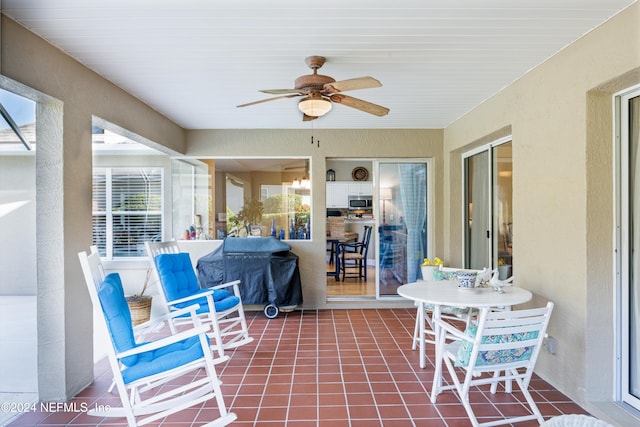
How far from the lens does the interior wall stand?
493cm

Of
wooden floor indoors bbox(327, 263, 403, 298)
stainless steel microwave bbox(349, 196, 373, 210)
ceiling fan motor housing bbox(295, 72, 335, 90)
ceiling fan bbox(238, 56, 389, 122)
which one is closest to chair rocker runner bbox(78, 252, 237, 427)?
ceiling fan bbox(238, 56, 389, 122)

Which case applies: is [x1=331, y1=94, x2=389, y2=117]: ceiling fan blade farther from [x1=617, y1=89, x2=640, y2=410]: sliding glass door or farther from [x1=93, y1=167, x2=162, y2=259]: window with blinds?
[x1=93, y1=167, x2=162, y2=259]: window with blinds

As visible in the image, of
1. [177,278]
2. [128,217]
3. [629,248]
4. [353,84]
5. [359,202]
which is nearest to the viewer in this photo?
[629,248]

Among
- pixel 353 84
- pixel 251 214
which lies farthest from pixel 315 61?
pixel 251 214

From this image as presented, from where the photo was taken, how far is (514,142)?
3178 mm

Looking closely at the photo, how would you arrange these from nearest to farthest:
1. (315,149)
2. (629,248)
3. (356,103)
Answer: (629,248), (356,103), (315,149)

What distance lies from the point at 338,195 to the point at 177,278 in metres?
5.32

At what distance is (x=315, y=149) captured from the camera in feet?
16.2

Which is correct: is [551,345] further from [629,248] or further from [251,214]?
[251,214]

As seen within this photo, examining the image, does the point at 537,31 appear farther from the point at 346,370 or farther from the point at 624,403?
the point at 346,370

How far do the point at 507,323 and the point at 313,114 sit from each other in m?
1.87

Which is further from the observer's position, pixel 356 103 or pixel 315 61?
pixel 356 103

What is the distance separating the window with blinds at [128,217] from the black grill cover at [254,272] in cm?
176

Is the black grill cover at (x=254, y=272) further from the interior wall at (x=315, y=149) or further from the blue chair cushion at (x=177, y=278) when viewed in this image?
the blue chair cushion at (x=177, y=278)
